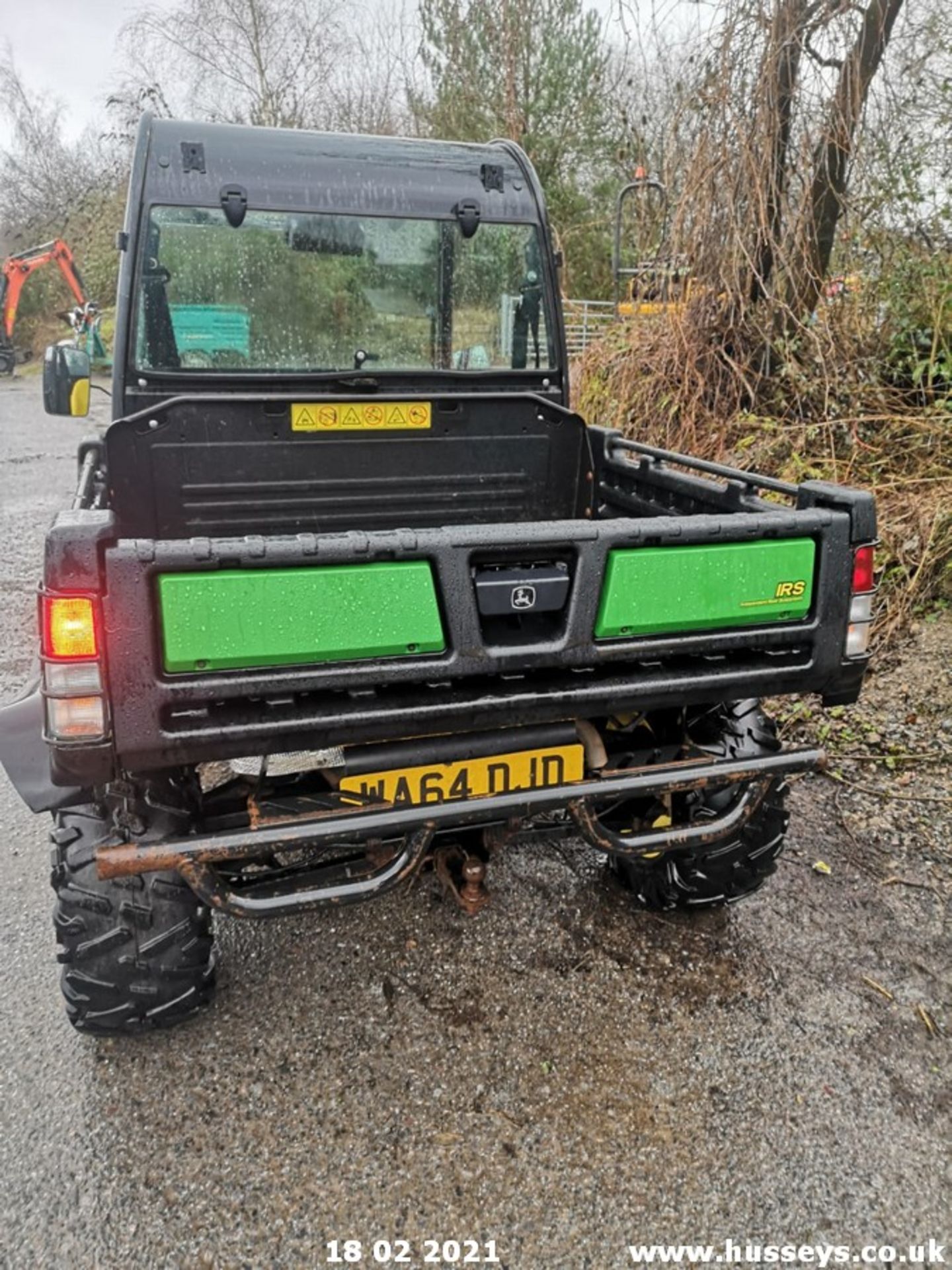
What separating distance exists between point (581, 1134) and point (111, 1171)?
1108 millimetres

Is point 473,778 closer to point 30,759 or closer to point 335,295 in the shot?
point 30,759

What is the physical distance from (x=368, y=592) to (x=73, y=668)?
614 mm

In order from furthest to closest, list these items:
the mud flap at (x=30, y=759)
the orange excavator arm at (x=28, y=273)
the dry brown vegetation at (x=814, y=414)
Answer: the orange excavator arm at (x=28, y=273)
the dry brown vegetation at (x=814, y=414)
the mud flap at (x=30, y=759)

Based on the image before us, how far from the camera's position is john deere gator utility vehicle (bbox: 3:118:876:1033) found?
1.84m

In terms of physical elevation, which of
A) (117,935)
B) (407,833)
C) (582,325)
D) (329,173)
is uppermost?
(329,173)

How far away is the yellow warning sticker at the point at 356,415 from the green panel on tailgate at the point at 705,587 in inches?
50.7

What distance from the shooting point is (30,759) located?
6.72 ft

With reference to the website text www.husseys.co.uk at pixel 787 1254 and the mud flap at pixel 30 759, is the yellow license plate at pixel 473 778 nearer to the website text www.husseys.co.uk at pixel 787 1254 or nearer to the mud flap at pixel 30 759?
the mud flap at pixel 30 759

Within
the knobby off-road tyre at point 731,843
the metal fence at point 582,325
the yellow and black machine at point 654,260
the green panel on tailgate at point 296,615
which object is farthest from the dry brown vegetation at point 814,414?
the green panel on tailgate at point 296,615

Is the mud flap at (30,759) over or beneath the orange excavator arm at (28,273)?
beneath

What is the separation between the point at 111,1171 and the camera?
2.01 m

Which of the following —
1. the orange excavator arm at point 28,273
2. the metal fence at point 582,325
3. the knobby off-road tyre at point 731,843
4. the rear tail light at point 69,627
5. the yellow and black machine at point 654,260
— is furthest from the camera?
the orange excavator arm at point 28,273

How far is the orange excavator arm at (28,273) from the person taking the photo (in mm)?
15812

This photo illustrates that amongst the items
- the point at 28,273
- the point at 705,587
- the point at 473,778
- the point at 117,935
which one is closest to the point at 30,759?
the point at 117,935
